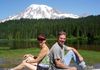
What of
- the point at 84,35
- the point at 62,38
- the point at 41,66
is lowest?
the point at 84,35

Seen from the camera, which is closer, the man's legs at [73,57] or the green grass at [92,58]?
the man's legs at [73,57]

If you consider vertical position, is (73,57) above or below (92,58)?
above

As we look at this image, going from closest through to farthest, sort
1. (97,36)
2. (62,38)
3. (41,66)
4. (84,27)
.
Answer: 1. (62,38)
2. (41,66)
3. (97,36)
4. (84,27)

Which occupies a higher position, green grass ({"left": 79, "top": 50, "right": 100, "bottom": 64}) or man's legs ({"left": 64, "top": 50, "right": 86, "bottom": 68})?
man's legs ({"left": 64, "top": 50, "right": 86, "bottom": 68})

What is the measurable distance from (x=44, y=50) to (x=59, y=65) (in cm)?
83

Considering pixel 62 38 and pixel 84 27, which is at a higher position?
pixel 62 38

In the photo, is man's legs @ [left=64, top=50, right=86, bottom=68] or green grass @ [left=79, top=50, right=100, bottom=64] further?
green grass @ [left=79, top=50, right=100, bottom=64]

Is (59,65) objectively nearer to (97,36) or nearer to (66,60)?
(66,60)

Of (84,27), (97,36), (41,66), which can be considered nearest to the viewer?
(41,66)

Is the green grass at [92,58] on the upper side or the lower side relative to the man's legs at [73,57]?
lower

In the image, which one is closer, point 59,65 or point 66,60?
point 59,65

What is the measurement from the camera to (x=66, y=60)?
12.3 metres

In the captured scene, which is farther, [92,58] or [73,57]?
[92,58]

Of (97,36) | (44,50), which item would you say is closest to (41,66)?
(44,50)
